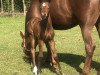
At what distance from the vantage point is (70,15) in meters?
6.59

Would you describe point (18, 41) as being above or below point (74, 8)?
below

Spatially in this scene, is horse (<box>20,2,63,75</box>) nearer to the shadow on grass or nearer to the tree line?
the shadow on grass

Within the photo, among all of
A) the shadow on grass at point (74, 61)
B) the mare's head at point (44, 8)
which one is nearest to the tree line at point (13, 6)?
the shadow on grass at point (74, 61)

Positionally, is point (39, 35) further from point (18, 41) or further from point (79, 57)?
point (18, 41)

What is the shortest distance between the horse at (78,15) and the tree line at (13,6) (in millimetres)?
11361

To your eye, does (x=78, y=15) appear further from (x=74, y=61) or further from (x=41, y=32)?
(x=74, y=61)

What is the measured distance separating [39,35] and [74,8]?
92 centimetres

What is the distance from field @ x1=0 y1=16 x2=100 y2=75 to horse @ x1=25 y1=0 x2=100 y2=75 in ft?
2.84

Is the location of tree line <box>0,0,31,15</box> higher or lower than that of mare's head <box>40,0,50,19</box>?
lower

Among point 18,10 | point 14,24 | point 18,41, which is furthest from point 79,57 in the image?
point 18,10

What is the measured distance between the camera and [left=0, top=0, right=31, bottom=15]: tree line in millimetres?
18375

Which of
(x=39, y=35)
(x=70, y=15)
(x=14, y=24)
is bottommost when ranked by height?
(x=14, y=24)

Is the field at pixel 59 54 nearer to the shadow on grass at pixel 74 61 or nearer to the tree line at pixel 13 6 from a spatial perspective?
the shadow on grass at pixel 74 61

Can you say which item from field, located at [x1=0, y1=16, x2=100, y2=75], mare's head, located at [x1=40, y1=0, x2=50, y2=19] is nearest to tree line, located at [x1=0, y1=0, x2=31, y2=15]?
field, located at [x1=0, y1=16, x2=100, y2=75]
